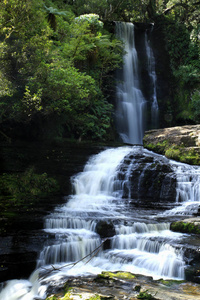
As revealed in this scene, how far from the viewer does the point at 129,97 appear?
20391 mm

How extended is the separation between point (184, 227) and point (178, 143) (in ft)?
19.1

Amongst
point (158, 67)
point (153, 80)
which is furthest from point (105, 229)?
point (158, 67)

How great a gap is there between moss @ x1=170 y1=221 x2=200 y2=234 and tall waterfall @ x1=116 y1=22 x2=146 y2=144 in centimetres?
1150

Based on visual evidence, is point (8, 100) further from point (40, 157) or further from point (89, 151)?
point (89, 151)

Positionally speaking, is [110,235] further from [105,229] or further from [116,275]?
[116,275]

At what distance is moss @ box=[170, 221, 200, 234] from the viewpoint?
7363 mm

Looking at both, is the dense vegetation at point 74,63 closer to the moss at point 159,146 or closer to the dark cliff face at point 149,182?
the moss at point 159,146

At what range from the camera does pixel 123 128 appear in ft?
→ 63.6

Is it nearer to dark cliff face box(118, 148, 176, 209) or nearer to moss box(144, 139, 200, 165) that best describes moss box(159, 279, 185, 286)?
dark cliff face box(118, 148, 176, 209)

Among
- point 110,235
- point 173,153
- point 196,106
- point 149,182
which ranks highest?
point 196,106

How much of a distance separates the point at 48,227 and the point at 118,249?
202 centimetres

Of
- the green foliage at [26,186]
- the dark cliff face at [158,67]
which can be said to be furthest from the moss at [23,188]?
the dark cliff face at [158,67]

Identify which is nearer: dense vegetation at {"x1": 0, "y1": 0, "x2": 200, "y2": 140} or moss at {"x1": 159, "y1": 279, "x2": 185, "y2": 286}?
moss at {"x1": 159, "y1": 279, "x2": 185, "y2": 286}

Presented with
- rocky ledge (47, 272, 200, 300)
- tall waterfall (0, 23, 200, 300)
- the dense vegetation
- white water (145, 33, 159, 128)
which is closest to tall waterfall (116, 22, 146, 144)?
white water (145, 33, 159, 128)
